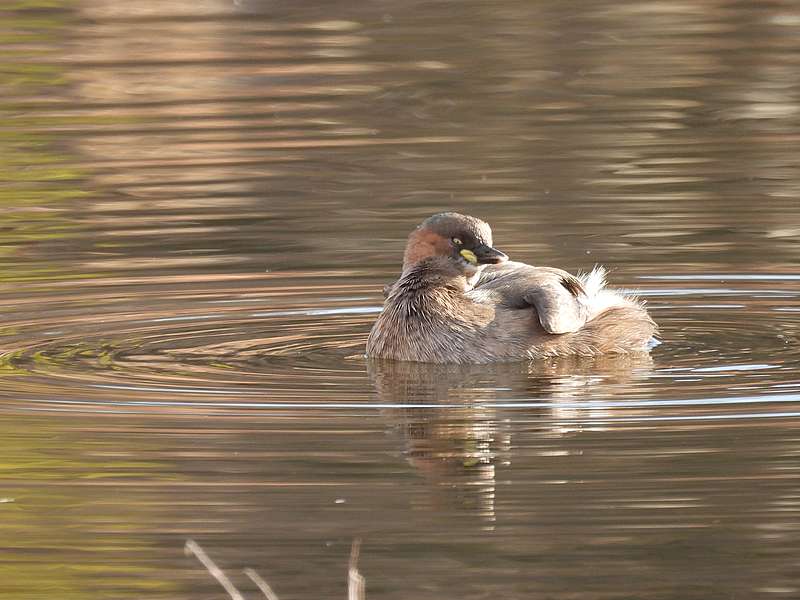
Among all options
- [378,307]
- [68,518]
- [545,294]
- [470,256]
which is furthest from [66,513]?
[378,307]

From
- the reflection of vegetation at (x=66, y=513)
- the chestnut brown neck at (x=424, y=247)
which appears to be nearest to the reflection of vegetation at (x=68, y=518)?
the reflection of vegetation at (x=66, y=513)

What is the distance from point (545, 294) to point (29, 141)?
10.2 metres

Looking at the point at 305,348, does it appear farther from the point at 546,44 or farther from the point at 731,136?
the point at 546,44

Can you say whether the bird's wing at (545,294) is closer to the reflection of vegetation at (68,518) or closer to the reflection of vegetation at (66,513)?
the reflection of vegetation at (66,513)

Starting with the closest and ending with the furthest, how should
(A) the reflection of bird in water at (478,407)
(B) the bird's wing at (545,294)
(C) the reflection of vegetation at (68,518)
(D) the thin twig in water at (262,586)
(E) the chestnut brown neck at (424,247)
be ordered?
1. (D) the thin twig in water at (262,586)
2. (C) the reflection of vegetation at (68,518)
3. (A) the reflection of bird in water at (478,407)
4. (B) the bird's wing at (545,294)
5. (E) the chestnut brown neck at (424,247)

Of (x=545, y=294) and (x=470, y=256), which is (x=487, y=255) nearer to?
(x=470, y=256)

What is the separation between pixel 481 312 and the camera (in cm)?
1133

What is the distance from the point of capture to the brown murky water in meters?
7.66

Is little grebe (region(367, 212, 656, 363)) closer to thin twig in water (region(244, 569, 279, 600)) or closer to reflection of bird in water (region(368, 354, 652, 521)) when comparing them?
reflection of bird in water (region(368, 354, 652, 521))

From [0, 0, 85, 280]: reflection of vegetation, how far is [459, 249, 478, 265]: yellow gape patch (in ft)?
12.7

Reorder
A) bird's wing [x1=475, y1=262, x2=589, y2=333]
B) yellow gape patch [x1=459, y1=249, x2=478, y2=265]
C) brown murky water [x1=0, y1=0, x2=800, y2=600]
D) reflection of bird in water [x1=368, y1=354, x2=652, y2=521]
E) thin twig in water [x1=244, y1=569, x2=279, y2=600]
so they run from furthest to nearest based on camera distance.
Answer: yellow gape patch [x1=459, y1=249, x2=478, y2=265] < bird's wing [x1=475, y1=262, x2=589, y2=333] < reflection of bird in water [x1=368, y1=354, x2=652, y2=521] < brown murky water [x1=0, y1=0, x2=800, y2=600] < thin twig in water [x1=244, y1=569, x2=279, y2=600]

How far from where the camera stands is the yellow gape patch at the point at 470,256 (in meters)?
11.4

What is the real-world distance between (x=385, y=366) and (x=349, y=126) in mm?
9612

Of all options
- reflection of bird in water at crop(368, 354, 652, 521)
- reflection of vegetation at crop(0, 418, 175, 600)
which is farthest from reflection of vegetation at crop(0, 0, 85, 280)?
reflection of vegetation at crop(0, 418, 175, 600)
